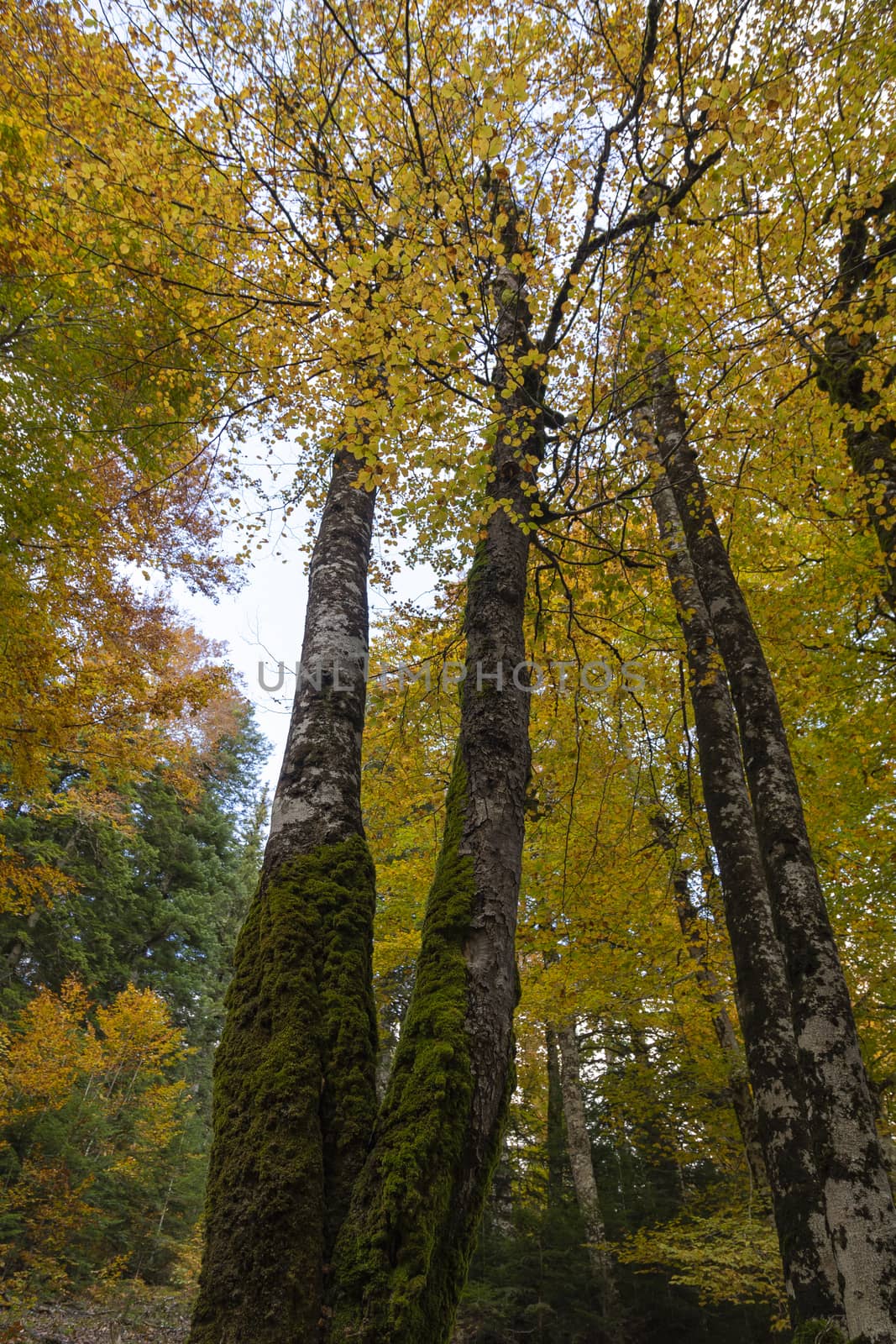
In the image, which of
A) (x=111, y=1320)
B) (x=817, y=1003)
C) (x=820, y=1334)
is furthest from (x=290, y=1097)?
(x=111, y=1320)

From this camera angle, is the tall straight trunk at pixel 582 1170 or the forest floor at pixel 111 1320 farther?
the forest floor at pixel 111 1320

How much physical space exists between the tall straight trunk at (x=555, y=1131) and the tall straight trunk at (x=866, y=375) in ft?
29.9

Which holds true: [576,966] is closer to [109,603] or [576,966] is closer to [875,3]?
[109,603]

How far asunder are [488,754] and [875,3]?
5884mm

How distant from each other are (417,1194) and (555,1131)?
1103 centimetres

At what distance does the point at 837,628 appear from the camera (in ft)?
26.7

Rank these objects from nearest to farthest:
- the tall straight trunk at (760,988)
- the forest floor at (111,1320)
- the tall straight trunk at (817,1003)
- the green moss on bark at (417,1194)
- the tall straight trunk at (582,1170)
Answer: the green moss on bark at (417,1194) → the tall straight trunk at (817,1003) → the tall straight trunk at (760,988) → the tall straight trunk at (582,1170) → the forest floor at (111,1320)

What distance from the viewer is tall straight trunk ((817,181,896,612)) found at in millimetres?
5039

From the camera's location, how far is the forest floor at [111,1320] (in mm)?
9297

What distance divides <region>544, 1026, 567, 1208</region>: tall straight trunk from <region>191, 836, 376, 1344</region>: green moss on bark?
9487 millimetres

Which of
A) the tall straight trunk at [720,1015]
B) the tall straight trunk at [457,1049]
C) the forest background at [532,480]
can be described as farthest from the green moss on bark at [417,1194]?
the tall straight trunk at [720,1015]

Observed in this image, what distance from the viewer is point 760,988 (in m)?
4.21

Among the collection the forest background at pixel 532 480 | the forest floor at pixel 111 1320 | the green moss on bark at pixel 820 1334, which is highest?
the forest background at pixel 532 480

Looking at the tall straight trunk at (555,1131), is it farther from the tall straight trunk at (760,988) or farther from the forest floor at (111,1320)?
the tall straight trunk at (760,988)
